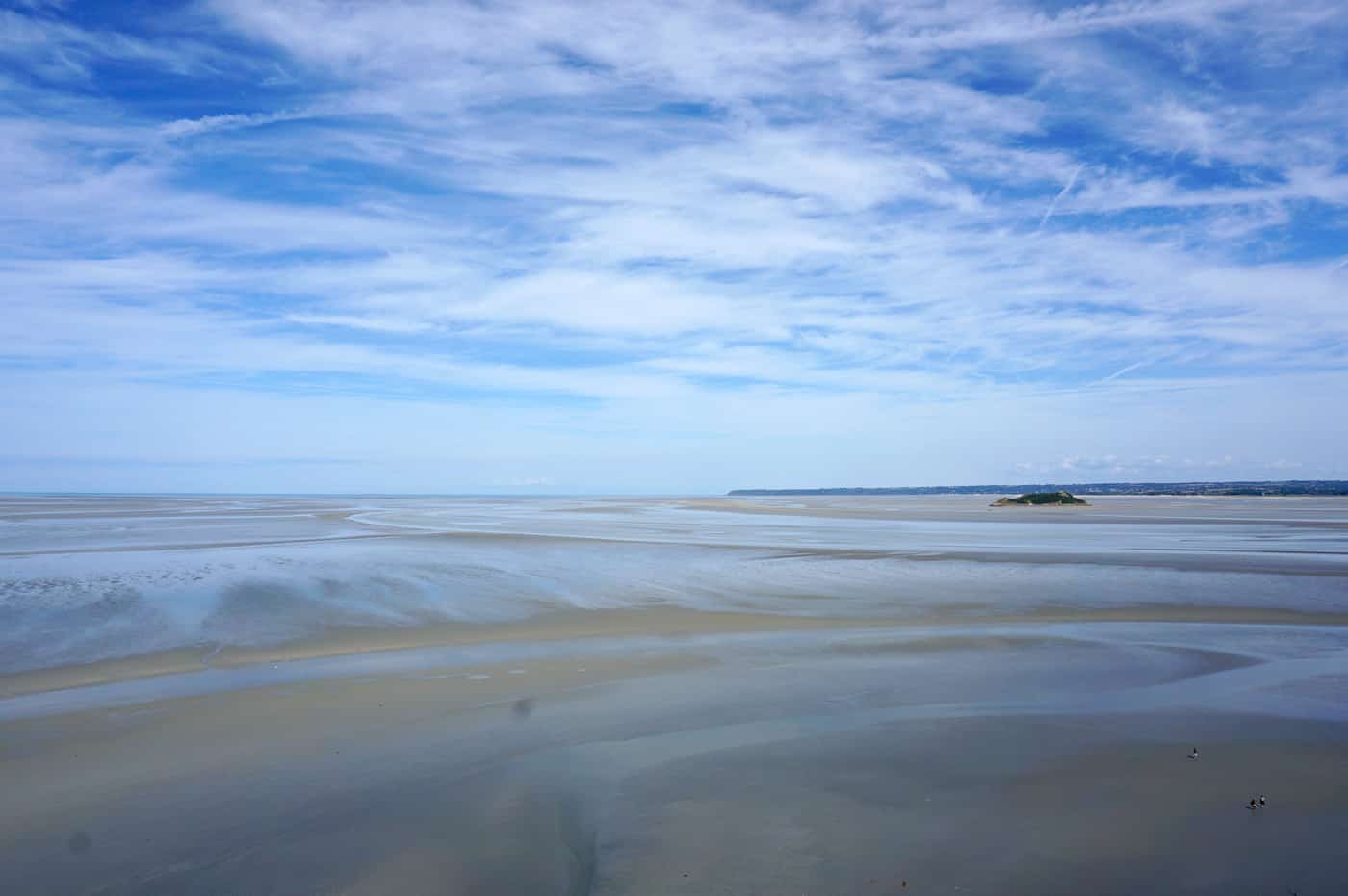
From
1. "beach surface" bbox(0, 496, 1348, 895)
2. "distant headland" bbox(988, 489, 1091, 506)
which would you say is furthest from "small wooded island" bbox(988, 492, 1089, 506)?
"beach surface" bbox(0, 496, 1348, 895)

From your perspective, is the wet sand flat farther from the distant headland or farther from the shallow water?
the distant headland

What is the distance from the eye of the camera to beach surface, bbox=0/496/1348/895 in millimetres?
5301

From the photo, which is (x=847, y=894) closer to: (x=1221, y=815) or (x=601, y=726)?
(x=1221, y=815)

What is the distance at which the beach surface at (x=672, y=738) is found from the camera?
17.4ft

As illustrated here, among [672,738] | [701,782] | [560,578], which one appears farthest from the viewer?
[560,578]

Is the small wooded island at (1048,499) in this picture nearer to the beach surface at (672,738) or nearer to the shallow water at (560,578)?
the shallow water at (560,578)

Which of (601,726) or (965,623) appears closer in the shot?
(601,726)

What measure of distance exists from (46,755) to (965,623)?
12.3 meters

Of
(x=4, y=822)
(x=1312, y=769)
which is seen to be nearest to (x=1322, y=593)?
(x=1312, y=769)

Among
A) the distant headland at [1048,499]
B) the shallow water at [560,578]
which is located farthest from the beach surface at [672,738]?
the distant headland at [1048,499]

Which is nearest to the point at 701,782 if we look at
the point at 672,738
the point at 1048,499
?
the point at 672,738

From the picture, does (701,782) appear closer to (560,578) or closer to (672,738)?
(672,738)

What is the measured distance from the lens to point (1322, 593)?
53.8 feet

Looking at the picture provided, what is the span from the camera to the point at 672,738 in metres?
7.77
